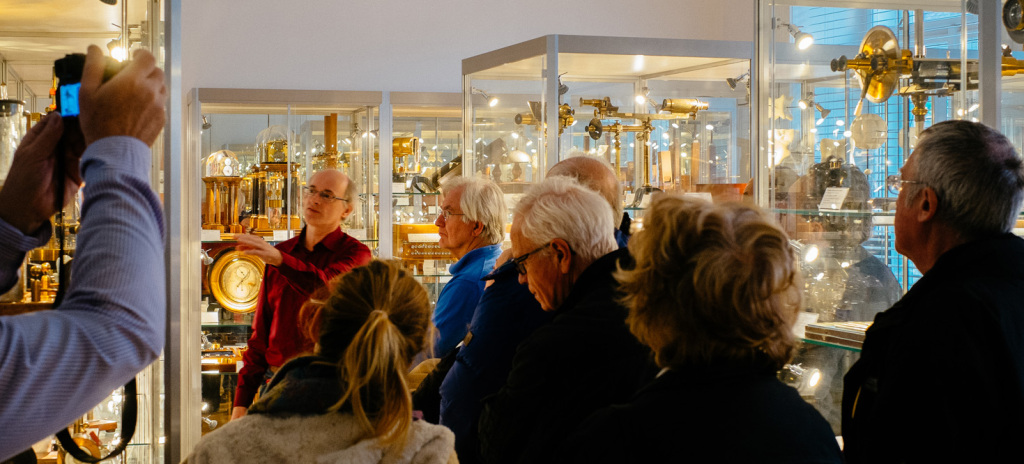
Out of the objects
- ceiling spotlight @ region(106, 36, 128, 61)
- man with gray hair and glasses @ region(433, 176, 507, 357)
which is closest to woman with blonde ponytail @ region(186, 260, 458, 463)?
ceiling spotlight @ region(106, 36, 128, 61)

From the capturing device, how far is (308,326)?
183cm

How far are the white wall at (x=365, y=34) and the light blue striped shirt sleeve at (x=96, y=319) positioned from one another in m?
6.24

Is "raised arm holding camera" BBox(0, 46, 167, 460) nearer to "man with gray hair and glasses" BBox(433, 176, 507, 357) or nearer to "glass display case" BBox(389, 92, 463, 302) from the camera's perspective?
"man with gray hair and glasses" BBox(433, 176, 507, 357)

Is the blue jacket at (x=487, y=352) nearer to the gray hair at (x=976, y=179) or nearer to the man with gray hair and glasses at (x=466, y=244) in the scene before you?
the man with gray hair and glasses at (x=466, y=244)

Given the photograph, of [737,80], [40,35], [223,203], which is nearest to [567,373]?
[40,35]

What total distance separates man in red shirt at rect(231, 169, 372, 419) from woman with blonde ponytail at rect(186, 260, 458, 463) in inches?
64.7

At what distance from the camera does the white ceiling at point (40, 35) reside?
165 centimetres

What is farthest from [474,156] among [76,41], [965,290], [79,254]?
[79,254]

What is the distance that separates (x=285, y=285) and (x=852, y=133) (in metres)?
2.22

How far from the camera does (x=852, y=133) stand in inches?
97.6

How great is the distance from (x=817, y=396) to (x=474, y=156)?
2.67m

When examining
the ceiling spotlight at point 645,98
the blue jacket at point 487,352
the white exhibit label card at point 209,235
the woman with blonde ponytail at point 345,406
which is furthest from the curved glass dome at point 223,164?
the woman with blonde ponytail at point 345,406

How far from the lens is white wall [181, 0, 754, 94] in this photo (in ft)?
21.9

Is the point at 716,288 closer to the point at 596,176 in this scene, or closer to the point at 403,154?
the point at 596,176
